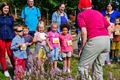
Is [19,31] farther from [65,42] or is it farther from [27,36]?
[65,42]

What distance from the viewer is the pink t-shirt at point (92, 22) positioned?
6273 mm

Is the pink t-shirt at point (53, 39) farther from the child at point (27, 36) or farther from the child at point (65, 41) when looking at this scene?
the child at point (27, 36)

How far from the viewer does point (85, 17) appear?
6.30 m

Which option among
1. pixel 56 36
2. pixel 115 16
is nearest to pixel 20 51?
pixel 56 36

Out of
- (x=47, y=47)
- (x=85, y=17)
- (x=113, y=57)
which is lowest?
(x=113, y=57)

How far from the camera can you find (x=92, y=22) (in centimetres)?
634

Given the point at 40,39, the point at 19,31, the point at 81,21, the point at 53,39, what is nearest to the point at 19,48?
the point at 19,31

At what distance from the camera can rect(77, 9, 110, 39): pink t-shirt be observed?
6273 mm

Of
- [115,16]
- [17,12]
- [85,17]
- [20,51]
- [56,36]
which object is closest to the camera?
[85,17]

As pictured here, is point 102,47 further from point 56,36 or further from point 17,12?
point 17,12

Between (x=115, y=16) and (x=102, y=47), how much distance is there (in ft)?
11.9

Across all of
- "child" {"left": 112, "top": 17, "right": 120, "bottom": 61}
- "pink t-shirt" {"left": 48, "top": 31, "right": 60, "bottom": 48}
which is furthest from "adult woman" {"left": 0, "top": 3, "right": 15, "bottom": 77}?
"child" {"left": 112, "top": 17, "right": 120, "bottom": 61}

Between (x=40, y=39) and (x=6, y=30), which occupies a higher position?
(x=6, y=30)

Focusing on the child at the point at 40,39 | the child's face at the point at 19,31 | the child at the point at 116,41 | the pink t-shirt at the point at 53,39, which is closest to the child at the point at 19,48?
the child's face at the point at 19,31
